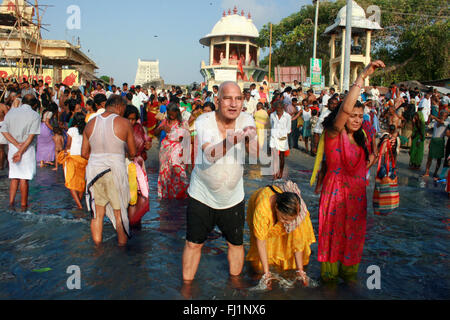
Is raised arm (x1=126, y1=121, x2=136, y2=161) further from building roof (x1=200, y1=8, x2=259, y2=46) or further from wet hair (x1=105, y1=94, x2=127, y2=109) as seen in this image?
building roof (x1=200, y1=8, x2=259, y2=46)

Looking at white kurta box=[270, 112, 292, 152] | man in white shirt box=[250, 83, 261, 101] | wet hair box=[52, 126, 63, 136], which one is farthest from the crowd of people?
man in white shirt box=[250, 83, 261, 101]

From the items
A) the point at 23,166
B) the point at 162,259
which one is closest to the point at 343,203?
the point at 162,259

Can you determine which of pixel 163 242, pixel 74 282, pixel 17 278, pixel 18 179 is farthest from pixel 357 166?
pixel 18 179

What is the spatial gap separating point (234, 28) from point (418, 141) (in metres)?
33.6

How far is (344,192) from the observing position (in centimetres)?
347

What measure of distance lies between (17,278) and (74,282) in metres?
0.57

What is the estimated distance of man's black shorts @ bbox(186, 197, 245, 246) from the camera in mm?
3355

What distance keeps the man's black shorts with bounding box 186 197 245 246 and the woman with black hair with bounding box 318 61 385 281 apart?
77cm

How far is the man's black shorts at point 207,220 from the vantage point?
3.36m

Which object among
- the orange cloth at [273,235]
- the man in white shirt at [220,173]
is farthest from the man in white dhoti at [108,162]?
the orange cloth at [273,235]

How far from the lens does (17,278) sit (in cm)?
378

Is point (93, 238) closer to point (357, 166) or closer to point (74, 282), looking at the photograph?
point (74, 282)

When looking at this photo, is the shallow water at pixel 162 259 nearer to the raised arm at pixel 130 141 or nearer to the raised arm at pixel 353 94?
the raised arm at pixel 130 141

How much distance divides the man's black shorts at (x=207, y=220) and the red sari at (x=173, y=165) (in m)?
3.25
